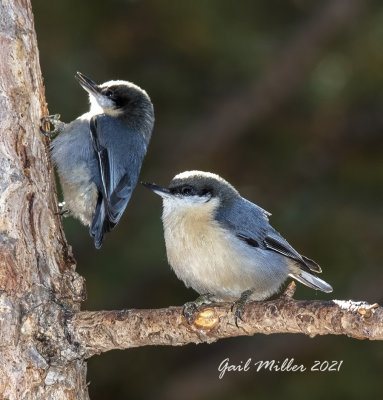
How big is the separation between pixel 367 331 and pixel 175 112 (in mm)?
3515

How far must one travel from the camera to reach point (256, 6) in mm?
5715

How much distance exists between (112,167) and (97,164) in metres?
0.07

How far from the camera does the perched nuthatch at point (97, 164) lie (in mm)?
3543

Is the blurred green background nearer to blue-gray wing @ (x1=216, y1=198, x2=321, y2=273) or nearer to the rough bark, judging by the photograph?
blue-gray wing @ (x1=216, y1=198, x2=321, y2=273)

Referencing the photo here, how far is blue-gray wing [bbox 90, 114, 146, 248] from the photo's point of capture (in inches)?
140

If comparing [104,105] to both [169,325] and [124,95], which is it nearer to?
[124,95]

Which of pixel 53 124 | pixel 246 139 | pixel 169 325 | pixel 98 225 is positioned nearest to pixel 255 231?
pixel 98 225

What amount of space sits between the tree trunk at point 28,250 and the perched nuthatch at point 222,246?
0.60m

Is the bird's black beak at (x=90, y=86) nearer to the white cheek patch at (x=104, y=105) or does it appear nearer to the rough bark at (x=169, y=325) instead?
the white cheek patch at (x=104, y=105)

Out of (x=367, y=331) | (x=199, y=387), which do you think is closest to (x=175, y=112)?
(x=199, y=387)

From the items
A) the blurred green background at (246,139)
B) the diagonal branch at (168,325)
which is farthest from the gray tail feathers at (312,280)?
the blurred green background at (246,139)

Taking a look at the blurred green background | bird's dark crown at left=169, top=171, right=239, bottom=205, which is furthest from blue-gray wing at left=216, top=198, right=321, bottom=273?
the blurred green background

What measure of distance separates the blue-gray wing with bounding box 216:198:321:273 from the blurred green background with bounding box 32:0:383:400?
1.51m

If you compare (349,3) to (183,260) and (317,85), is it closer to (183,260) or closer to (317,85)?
(317,85)
